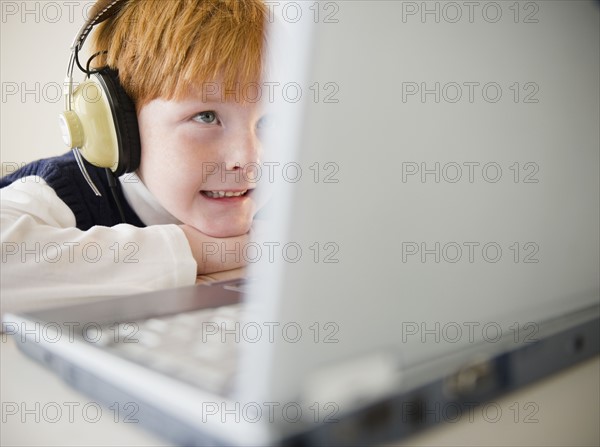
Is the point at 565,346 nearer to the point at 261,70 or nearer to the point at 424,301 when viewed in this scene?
the point at 424,301

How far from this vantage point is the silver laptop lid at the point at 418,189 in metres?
0.22

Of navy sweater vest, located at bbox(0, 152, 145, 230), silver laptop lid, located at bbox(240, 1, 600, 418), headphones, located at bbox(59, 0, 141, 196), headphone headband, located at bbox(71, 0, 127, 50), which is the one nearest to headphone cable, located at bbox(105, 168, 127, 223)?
navy sweater vest, located at bbox(0, 152, 145, 230)

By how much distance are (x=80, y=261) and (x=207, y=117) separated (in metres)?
0.47

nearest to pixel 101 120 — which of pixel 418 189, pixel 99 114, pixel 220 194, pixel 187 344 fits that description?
pixel 99 114

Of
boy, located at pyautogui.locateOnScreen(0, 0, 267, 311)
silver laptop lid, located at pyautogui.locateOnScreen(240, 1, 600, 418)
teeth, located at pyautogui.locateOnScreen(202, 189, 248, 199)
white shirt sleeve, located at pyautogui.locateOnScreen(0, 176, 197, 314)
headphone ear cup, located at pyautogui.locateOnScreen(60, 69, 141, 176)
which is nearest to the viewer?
silver laptop lid, located at pyautogui.locateOnScreen(240, 1, 600, 418)

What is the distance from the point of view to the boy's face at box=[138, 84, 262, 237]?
1036mm

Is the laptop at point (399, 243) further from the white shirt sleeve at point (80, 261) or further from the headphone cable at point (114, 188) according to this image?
the headphone cable at point (114, 188)

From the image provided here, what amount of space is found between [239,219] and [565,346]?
799 mm

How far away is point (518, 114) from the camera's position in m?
0.32

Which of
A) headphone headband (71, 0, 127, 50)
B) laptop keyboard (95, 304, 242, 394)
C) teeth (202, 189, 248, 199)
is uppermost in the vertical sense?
headphone headband (71, 0, 127, 50)

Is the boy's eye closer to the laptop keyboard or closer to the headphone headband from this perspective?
the headphone headband

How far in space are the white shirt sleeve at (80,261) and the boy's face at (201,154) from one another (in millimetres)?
275

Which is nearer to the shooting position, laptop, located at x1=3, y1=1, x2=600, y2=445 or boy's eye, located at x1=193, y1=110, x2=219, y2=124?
laptop, located at x1=3, y1=1, x2=600, y2=445

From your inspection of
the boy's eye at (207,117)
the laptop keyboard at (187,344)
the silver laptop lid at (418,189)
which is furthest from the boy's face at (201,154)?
the silver laptop lid at (418,189)
